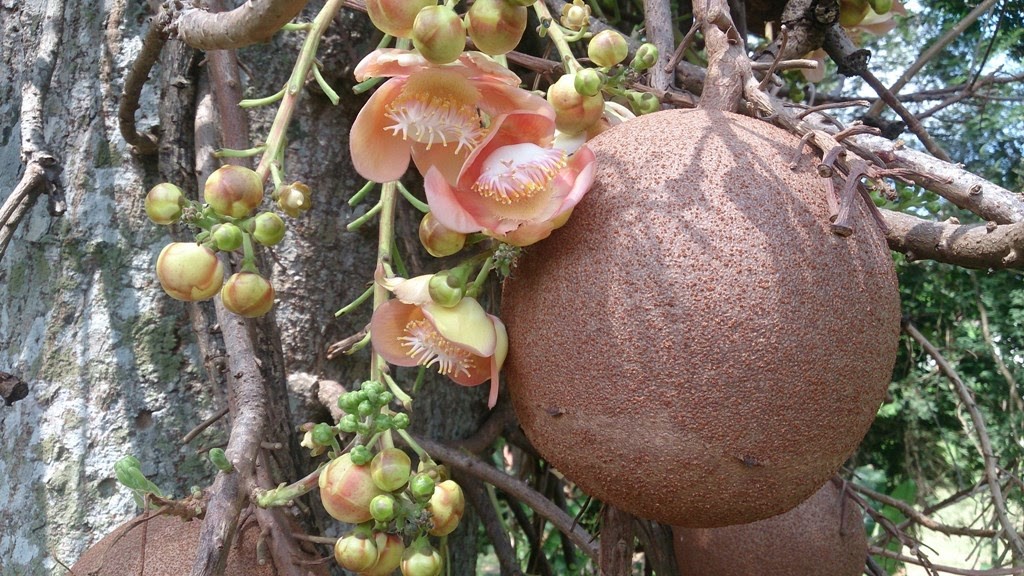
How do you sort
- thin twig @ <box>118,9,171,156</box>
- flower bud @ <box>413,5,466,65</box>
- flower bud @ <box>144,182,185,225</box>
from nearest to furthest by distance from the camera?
flower bud @ <box>413,5,466,65</box>
flower bud @ <box>144,182,185,225</box>
thin twig @ <box>118,9,171,156</box>

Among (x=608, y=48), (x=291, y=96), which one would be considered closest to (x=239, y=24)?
(x=291, y=96)

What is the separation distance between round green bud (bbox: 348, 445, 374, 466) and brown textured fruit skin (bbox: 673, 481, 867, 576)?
2.05 ft

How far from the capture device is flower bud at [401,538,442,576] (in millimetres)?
695

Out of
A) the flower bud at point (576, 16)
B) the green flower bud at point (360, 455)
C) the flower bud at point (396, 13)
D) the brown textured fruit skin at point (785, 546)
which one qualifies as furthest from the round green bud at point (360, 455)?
the brown textured fruit skin at point (785, 546)

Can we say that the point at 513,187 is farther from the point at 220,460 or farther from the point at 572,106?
the point at 220,460

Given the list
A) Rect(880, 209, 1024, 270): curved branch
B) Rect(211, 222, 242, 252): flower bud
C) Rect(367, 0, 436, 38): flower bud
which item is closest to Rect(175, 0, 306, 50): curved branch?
Rect(367, 0, 436, 38): flower bud

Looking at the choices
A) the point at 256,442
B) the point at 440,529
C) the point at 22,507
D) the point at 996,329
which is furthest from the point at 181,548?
the point at 996,329

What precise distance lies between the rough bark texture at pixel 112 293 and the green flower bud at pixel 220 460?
359 mm

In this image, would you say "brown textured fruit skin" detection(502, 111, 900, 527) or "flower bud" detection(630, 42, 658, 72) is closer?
"brown textured fruit skin" detection(502, 111, 900, 527)

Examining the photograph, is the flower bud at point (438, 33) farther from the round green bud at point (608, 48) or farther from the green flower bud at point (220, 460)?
the green flower bud at point (220, 460)

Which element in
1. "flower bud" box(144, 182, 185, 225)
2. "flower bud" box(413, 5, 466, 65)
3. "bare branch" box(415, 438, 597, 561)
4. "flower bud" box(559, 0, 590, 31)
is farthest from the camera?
"bare branch" box(415, 438, 597, 561)

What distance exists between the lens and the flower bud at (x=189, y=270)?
685 mm

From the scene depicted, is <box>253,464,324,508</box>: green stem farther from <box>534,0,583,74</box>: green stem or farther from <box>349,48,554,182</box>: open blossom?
<box>534,0,583,74</box>: green stem

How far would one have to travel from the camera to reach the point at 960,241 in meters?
0.68
